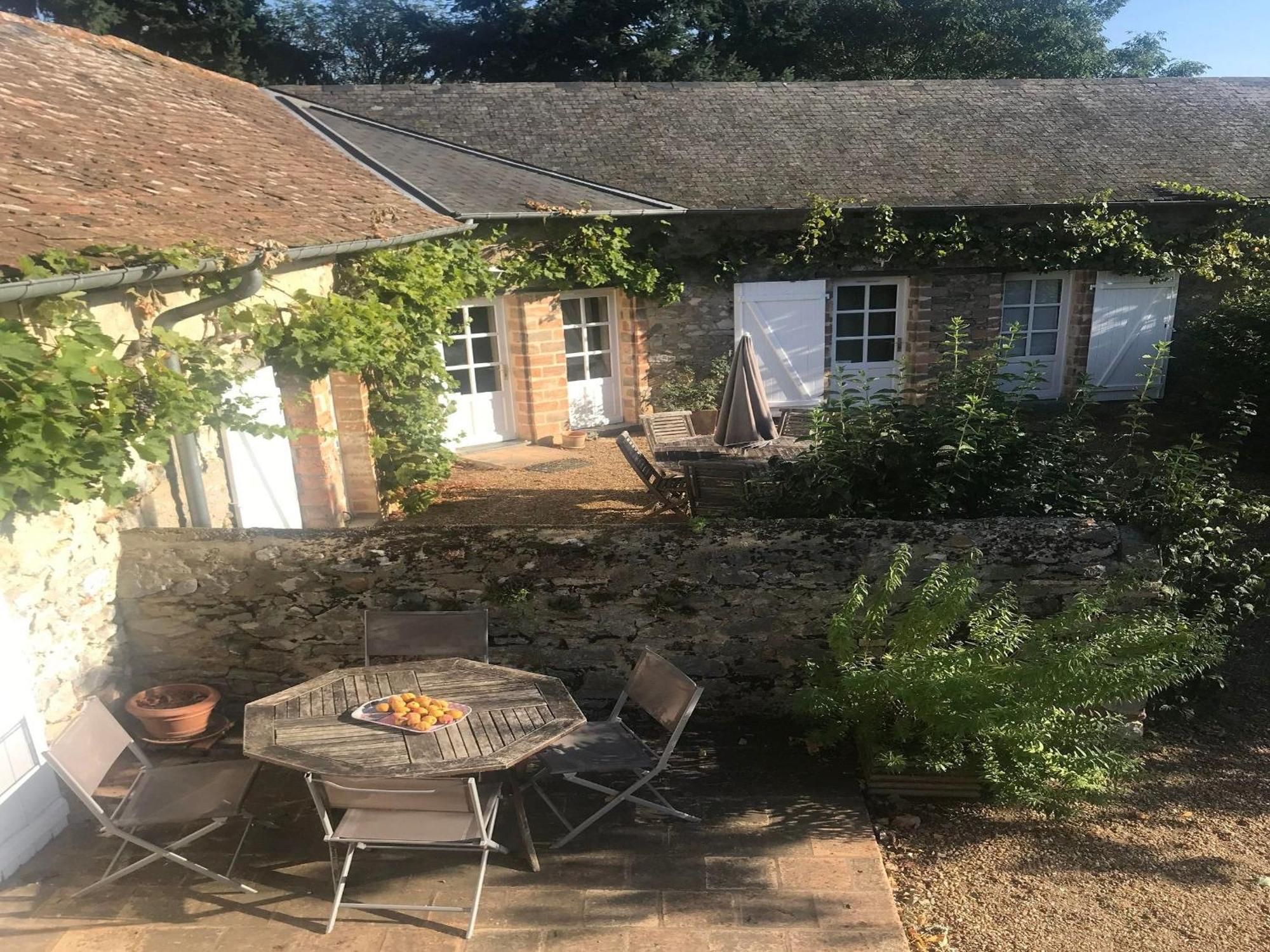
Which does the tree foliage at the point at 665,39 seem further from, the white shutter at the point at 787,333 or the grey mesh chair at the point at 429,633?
the grey mesh chair at the point at 429,633

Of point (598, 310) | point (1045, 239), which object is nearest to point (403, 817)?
point (598, 310)

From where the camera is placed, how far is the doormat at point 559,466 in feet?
31.1

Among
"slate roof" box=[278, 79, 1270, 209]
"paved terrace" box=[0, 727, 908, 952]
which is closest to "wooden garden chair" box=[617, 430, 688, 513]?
"paved terrace" box=[0, 727, 908, 952]

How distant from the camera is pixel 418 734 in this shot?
3.54 meters

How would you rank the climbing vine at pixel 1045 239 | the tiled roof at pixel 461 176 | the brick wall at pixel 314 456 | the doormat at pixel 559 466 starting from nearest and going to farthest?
the brick wall at pixel 314 456, the tiled roof at pixel 461 176, the doormat at pixel 559 466, the climbing vine at pixel 1045 239

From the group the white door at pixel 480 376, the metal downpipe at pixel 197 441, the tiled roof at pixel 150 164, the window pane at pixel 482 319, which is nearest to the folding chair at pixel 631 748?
the metal downpipe at pixel 197 441

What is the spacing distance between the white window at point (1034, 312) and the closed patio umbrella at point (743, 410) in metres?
5.32

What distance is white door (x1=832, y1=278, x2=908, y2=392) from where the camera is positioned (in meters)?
11.5

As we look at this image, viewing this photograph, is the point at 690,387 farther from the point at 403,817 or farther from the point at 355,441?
the point at 403,817

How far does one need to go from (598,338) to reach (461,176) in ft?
8.26

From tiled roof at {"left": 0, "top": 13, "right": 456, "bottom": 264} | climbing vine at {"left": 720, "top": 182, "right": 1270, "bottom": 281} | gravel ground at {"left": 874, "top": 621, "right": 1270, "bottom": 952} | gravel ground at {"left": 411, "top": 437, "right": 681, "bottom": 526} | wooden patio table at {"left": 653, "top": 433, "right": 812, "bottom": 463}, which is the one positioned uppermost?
tiled roof at {"left": 0, "top": 13, "right": 456, "bottom": 264}

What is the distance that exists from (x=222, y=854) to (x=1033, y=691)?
3372mm

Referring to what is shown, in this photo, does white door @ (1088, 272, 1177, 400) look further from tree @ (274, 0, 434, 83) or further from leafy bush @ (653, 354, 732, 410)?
tree @ (274, 0, 434, 83)

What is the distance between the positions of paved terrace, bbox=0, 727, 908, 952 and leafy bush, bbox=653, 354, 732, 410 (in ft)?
24.4
